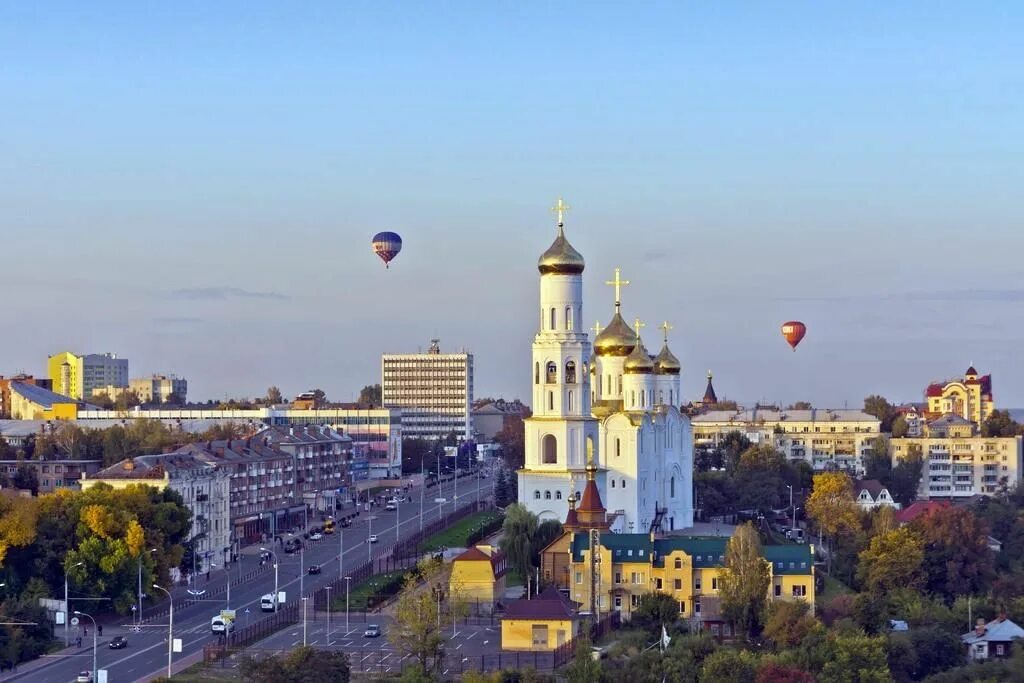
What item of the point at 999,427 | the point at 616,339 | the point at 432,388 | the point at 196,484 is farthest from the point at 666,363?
the point at 432,388

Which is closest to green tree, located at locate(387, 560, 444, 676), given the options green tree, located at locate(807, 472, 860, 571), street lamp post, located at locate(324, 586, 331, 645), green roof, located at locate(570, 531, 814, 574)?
street lamp post, located at locate(324, 586, 331, 645)

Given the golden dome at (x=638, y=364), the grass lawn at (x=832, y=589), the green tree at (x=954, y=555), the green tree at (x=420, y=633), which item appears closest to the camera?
the green tree at (x=420, y=633)

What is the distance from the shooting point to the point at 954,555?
6725 centimetres

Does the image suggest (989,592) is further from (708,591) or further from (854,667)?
(854,667)

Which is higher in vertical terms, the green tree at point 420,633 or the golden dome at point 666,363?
the golden dome at point 666,363

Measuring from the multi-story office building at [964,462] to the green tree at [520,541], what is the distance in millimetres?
51063

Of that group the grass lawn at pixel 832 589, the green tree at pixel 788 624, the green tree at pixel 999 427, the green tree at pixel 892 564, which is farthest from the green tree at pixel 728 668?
the green tree at pixel 999 427

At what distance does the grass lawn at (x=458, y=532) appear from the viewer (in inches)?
2982

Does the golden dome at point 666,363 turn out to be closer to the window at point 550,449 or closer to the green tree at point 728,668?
the window at point 550,449

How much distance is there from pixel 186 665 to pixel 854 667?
1713 cm

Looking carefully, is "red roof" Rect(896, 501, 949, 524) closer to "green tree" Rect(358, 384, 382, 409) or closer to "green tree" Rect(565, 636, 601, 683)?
"green tree" Rect(565, 636, 601, 683)

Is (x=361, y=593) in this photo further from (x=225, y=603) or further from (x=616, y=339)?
(x=616, y=339)

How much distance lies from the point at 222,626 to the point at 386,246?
35680 millimetres

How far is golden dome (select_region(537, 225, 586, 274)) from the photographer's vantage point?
72250 millimetres
